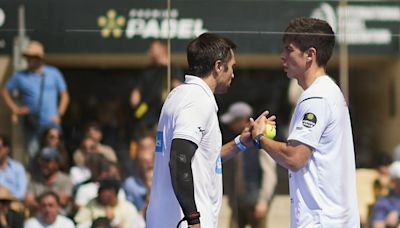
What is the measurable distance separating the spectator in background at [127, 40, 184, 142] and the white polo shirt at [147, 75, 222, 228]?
257cm

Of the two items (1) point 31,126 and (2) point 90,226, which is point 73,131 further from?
(2) point 90,226

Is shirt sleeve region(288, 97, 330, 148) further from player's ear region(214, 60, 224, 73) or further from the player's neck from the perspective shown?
player's ear region(214, 60, 224, 73)

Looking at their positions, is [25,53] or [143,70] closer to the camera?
[25,53]

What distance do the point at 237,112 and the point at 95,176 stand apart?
136cm

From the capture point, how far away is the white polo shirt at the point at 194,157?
4793mm

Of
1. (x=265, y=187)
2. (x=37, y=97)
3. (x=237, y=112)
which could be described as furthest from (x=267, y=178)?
(x=37, y=97)

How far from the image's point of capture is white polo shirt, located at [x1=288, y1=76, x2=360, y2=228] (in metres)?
5.00

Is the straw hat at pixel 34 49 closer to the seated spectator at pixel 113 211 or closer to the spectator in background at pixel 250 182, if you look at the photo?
the seated spectator at pixel 113 211

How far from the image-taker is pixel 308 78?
516 centimetres

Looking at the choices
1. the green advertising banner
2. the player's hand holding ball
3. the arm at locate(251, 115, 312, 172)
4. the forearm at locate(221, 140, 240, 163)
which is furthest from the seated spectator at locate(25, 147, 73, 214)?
the arm at locate(251, 115, 312, 172)

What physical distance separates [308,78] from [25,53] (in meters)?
3.25

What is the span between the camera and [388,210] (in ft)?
28.4

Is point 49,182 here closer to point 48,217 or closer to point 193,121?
point 48,217

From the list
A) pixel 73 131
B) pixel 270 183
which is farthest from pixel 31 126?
pixel 270 183
